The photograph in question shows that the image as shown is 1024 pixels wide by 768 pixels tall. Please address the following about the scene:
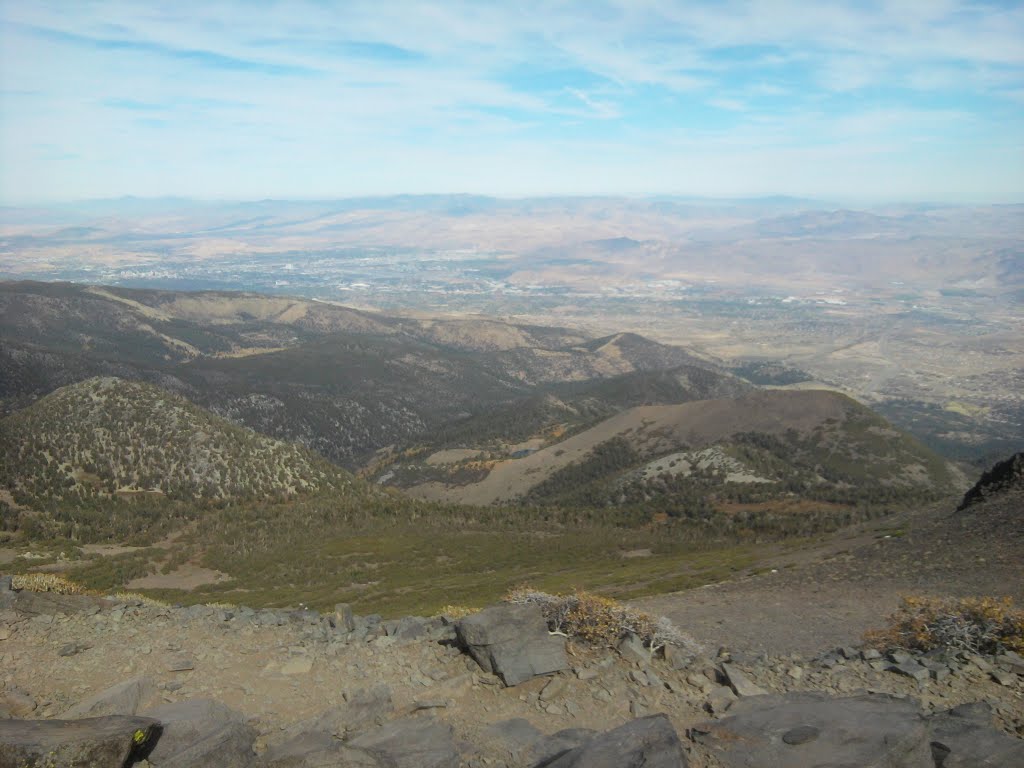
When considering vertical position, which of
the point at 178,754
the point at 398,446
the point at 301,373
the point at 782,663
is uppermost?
the point at 178,754

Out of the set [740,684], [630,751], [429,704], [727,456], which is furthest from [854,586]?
[727,456]

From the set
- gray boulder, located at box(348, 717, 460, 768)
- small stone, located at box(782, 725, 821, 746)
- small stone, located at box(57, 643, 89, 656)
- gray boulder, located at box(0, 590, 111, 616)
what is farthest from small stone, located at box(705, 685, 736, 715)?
gray boulder, located at box(0, 590, 111, 616)

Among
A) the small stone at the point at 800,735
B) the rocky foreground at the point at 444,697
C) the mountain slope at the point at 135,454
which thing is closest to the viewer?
the rocky foreground at the point at 444,697

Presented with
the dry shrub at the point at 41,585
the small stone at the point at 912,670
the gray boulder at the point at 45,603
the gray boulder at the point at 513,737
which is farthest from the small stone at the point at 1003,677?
the dry shrub at the point at 41,585

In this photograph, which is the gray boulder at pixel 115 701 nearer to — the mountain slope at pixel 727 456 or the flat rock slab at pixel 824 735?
the flat rock slab at pixel 824 735

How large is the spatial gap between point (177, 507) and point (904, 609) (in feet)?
177

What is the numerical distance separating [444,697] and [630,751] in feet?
15.4

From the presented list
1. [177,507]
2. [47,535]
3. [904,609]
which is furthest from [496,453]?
[904,609]

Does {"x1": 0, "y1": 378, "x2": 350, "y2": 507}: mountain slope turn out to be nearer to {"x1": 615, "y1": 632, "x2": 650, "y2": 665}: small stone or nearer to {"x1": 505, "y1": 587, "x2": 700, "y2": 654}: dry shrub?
{"x1": 505, "y1": 587, "x2": 700, "y2": 654}: dry shrub

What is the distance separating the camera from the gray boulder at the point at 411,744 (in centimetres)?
966

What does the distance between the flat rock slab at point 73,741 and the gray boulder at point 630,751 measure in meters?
6.01

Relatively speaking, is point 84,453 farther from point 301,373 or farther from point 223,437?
point 301,373

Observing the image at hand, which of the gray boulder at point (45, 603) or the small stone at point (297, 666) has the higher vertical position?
the gray boulder at point (45, 603)

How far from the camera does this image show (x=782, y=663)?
14695 mm
